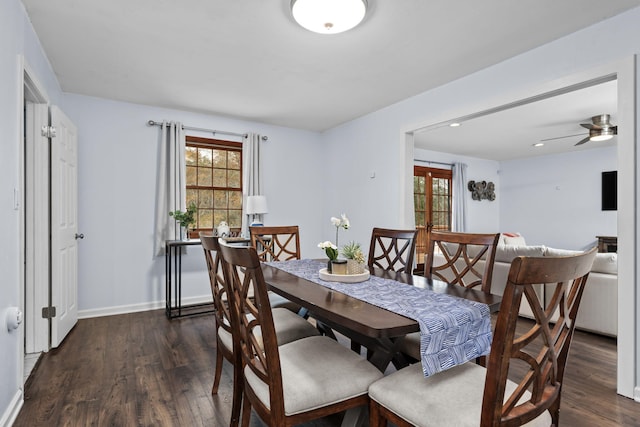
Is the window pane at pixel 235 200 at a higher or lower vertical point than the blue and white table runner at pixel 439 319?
higher

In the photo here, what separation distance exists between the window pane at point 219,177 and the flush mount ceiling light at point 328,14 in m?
2.82

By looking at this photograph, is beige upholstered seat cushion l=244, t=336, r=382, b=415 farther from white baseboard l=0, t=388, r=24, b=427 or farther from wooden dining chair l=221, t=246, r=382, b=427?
white baseboard l=0, t=388, r=24, b=427

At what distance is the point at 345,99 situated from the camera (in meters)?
4.04

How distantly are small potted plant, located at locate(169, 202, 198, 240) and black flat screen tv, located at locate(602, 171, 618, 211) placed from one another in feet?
24.0

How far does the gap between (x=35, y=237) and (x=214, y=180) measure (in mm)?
2202

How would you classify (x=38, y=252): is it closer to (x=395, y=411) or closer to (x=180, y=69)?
(x=180, y=69)

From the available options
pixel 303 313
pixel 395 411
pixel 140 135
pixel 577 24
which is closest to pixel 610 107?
pixel 577 24

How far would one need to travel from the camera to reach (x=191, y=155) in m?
4.59

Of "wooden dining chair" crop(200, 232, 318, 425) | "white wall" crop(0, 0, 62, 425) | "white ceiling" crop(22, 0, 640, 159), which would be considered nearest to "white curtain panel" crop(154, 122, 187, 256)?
"white ceiling" crop(22, 0, 640, 159)

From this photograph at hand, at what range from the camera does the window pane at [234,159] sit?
191 inches

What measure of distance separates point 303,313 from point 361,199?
236 cm

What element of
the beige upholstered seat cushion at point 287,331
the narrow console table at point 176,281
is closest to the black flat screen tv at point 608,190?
the narrow console table at point 176,281

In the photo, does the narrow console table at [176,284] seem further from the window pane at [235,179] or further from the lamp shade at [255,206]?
the window pane at [235,179]

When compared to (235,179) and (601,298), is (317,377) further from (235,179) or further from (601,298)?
(235,179)
